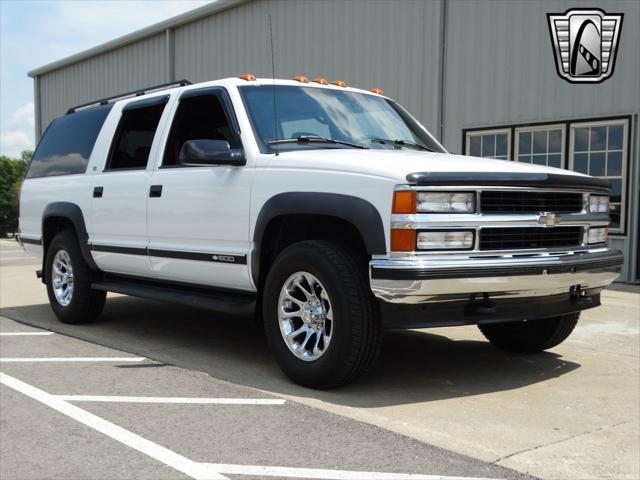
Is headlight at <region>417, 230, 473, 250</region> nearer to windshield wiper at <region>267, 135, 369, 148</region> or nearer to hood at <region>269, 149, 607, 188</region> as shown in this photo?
hood at <region>269, 149, 607, 188</region>

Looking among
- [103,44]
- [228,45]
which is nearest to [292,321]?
[228,45]

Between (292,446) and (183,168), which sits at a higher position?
(183,168)

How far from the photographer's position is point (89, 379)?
514cm

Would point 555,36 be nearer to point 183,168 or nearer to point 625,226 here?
point 625,226

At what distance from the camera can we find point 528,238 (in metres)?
4.61

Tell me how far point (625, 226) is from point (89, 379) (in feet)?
29.6

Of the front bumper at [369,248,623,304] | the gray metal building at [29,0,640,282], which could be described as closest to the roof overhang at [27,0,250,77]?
the gray metal building at [29,0,640,282]

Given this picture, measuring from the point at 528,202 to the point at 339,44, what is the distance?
11878 mm

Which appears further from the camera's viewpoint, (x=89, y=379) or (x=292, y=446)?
(x=89, y=379)

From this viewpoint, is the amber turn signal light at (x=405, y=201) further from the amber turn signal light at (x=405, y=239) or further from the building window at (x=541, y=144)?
the building window at (x=541, y=144)

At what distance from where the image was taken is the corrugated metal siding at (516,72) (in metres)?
11.4

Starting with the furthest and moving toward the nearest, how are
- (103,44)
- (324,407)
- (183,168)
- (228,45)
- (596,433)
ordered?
1. (103,44)
2. (228,45)
3. (183,168)
4. (324,407)
5. (596,433)

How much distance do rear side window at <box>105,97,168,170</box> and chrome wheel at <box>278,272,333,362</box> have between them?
2214 mm

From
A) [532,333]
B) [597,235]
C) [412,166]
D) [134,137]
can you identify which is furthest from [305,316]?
[134,137]
